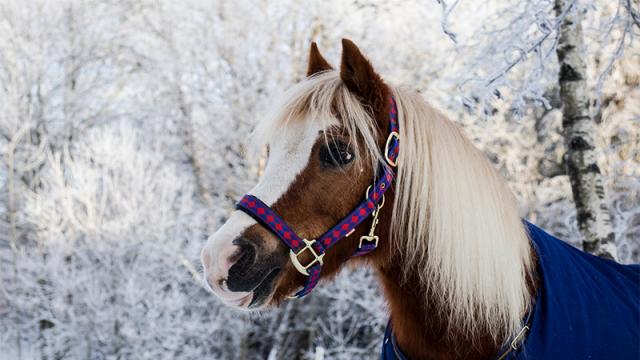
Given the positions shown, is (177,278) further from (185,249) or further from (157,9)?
(157,9)

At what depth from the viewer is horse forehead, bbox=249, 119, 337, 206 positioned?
5.69 ft

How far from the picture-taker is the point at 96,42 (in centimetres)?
1525

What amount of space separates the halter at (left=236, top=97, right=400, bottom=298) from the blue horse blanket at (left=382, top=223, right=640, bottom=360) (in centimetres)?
52

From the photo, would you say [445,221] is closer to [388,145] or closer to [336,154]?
[388,145]

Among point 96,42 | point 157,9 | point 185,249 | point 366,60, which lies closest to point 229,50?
point 157,9

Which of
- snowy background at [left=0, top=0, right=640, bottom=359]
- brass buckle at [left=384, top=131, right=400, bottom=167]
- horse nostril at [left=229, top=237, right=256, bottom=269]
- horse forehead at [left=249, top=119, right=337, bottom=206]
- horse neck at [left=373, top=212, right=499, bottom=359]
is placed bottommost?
snowy background at [left=0, top=0, right=640, bottom=359]

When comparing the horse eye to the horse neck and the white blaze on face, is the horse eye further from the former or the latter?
the horse neck

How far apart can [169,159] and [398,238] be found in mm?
11093

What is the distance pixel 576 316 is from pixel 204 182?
1043 centimetres

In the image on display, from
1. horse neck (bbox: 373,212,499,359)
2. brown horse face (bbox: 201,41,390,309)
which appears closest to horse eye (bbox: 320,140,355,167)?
brown horse face (bbox: 201,41,390,309)

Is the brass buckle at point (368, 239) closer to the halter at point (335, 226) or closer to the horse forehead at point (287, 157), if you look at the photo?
the halter at point (335, 226)

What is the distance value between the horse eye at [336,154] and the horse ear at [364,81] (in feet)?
0.75

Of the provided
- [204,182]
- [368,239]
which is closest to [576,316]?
[368,239]

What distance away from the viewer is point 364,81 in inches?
75.4
